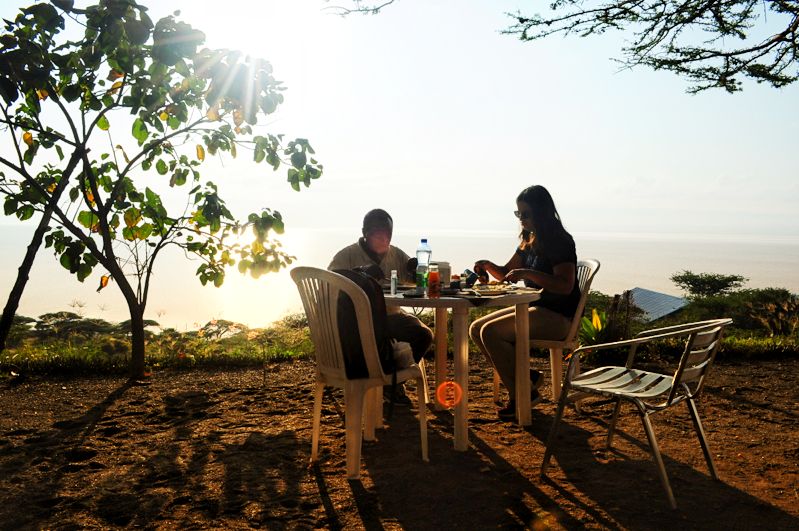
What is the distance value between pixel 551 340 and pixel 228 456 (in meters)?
2.15

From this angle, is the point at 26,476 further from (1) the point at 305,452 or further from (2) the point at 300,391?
(2) the point at 300,391

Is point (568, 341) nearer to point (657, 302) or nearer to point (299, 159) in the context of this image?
point (299, 159)

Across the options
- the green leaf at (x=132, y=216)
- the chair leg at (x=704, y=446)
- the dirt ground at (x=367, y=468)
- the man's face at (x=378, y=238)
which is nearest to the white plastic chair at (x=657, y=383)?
the chair leg at (x=704, y=446)

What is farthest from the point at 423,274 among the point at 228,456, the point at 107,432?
the point at 107,432

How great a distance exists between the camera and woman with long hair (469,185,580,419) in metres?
4.46

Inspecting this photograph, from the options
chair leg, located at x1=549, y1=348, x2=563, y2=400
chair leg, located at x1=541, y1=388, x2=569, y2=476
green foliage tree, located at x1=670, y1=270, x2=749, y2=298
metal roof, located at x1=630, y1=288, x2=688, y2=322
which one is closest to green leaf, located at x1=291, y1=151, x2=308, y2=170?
chair leg, located at x1=549, y1=348, x2=563, y2=400

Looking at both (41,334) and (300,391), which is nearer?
(300,391)

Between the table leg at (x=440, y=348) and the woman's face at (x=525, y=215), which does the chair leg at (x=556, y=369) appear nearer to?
the table leg at (x=440, y=348)

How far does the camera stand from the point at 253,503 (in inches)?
127

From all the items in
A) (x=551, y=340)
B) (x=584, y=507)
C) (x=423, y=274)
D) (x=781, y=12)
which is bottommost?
(x=584, y=507)

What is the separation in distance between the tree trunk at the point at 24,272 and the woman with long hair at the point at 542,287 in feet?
11.4

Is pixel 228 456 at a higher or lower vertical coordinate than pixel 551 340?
lower

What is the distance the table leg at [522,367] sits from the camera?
4.46 metres

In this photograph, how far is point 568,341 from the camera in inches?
188
